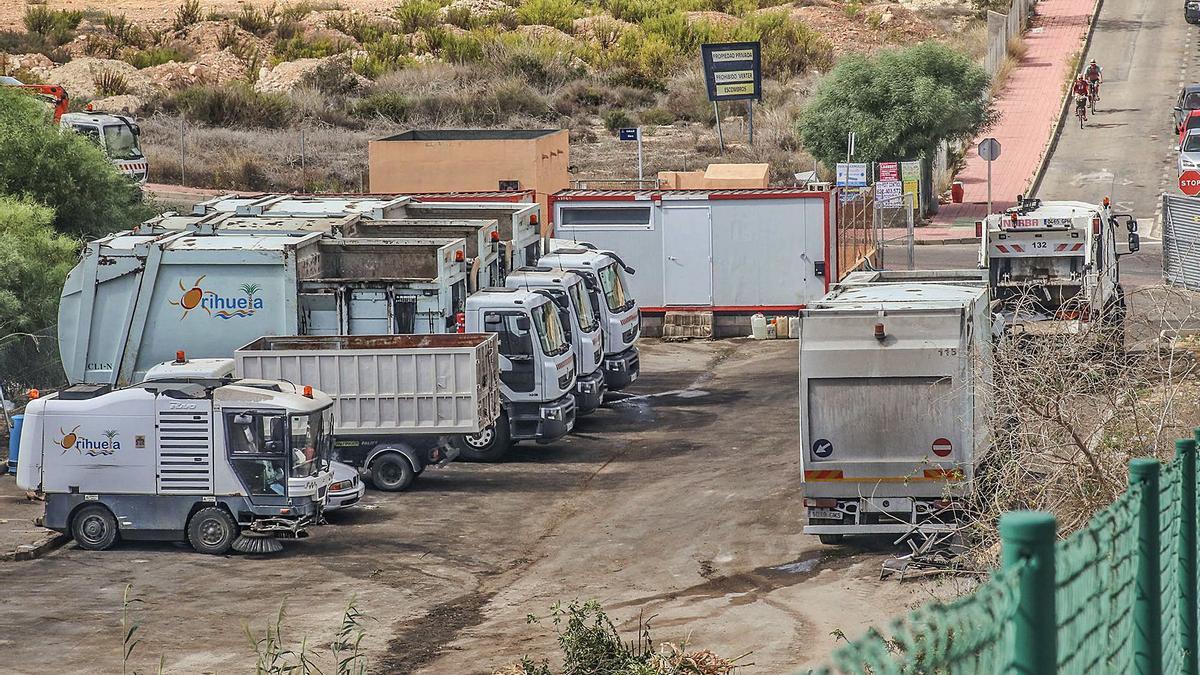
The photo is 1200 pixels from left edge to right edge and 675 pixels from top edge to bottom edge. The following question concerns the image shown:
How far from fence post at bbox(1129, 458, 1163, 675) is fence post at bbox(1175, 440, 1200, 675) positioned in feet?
2.40

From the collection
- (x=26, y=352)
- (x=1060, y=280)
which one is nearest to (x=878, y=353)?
(x=1060, y=280)

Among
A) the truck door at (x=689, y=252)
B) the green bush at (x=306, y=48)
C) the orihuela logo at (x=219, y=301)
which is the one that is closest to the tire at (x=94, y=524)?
the orihuela logo at (x=219, y=301)

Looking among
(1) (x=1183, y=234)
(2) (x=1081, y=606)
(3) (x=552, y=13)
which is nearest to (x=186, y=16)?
(3) (x=552, y=13)

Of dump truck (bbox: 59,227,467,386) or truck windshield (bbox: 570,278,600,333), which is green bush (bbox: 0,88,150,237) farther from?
truck windshield (bbox: 570,278,600,333)

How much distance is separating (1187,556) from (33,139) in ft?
86.0

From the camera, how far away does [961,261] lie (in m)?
35.6

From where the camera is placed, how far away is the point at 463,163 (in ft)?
116

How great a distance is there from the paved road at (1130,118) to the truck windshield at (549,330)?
22663 millimetres

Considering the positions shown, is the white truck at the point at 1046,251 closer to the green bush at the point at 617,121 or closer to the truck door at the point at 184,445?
the truck door at the point at 184,445

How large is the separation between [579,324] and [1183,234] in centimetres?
1141

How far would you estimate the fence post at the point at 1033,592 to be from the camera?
2924mm

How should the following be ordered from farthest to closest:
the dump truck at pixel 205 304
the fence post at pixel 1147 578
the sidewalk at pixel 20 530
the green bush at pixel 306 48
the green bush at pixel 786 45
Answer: the green bush at pixel 306 48 < the green bush at pixel 786 45 < the dump truck at pixel 205 304 < the sidewalk at pixel 20 530 < the fence post at pixel 1147 578

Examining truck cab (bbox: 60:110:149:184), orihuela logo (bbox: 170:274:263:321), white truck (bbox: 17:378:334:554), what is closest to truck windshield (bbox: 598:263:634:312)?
orihuela logo (bbox: 170:274:263:321)

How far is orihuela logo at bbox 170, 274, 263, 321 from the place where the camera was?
859 inches
